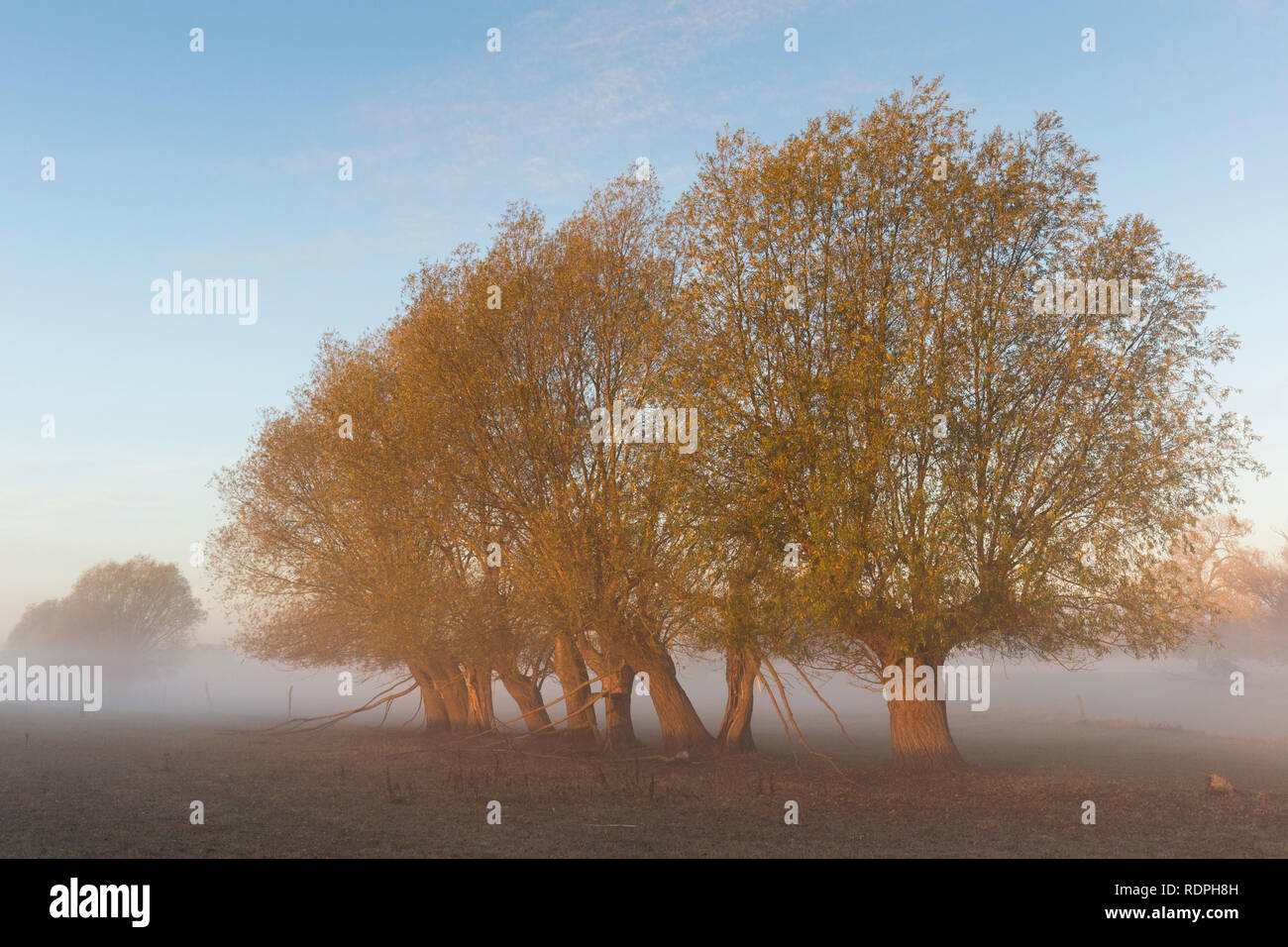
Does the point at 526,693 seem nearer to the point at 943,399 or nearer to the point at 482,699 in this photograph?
the point at 482,699

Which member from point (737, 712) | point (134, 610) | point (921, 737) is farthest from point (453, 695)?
point (134, 610)

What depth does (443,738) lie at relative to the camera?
45.5 m

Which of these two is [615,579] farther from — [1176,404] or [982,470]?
[1176,404]

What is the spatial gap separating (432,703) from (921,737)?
3470cm

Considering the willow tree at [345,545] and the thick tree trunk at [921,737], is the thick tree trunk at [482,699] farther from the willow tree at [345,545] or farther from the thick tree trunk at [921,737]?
the thick tree trunk at [921,737]

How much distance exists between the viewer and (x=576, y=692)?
37.8 metres

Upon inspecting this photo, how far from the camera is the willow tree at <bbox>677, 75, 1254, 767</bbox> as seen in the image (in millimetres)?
23578

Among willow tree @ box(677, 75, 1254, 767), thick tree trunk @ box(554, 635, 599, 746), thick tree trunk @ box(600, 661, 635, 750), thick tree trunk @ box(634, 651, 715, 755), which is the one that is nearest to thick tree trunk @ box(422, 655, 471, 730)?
thick tree trunk @ box(554, 635, 599, 746)

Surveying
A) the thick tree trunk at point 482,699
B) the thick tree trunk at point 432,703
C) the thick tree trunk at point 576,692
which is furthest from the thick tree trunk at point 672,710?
the thick tree trunk at point 432,703

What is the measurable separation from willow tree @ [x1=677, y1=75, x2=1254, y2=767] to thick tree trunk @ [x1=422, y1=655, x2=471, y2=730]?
94.4ft

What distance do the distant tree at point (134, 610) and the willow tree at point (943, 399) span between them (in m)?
106

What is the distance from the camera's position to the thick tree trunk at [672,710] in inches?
1337
